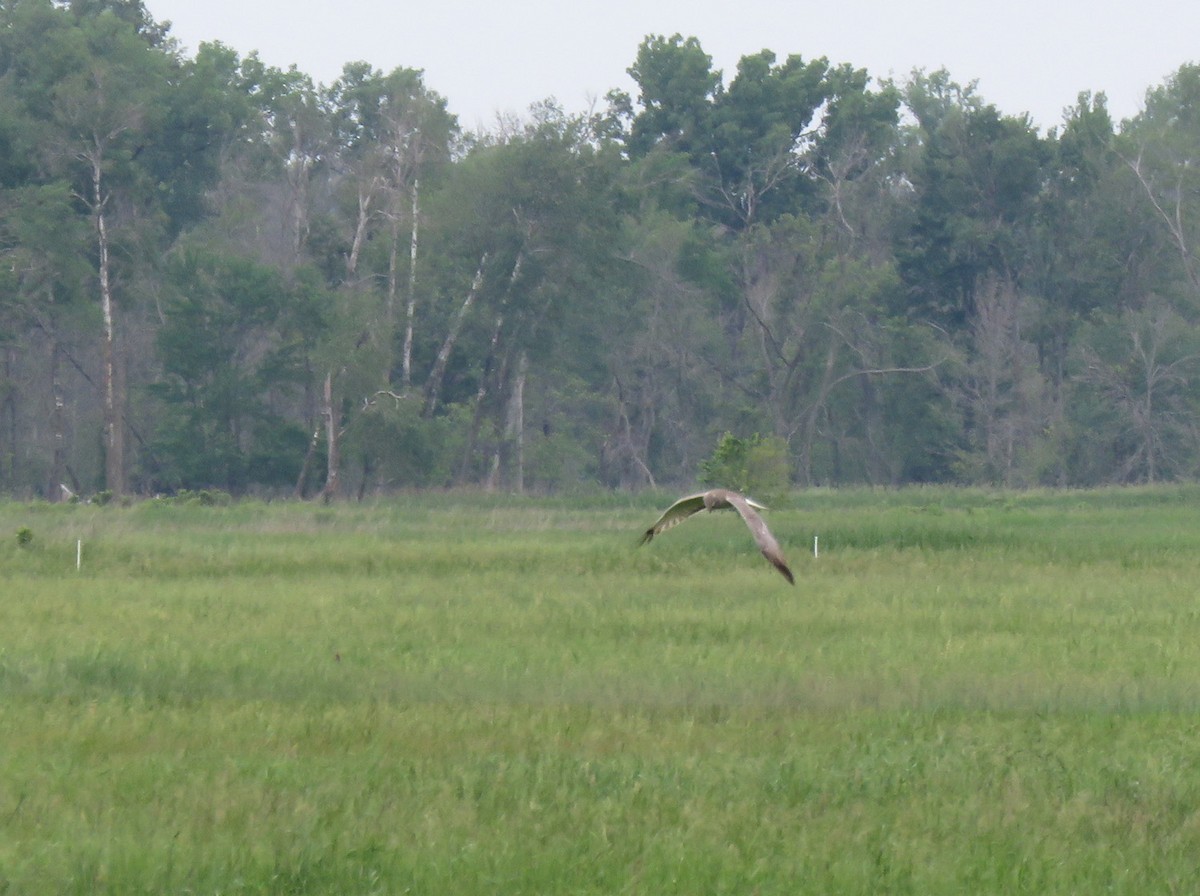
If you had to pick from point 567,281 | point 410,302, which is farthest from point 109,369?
point 567,281

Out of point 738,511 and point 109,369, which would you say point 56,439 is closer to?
point 109,369

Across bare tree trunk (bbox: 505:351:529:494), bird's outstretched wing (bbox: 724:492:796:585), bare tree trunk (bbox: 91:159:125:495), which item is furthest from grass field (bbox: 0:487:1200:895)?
bare tree trunk (bbox: 505:351:529:494)

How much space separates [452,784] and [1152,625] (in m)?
9.52

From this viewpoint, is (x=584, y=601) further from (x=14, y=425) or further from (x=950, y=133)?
(x=950, y=133)

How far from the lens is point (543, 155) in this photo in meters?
40.7

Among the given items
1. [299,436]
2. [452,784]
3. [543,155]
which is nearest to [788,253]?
[543,155]

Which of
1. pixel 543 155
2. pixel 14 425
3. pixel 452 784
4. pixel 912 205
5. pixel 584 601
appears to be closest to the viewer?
pixel 452 784

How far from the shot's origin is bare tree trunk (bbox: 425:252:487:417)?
138 feet

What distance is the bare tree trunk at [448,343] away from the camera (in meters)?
42.0

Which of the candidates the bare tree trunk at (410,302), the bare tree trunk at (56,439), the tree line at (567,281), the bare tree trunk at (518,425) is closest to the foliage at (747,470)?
the tree line at (567,281)

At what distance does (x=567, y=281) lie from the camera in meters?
42.5

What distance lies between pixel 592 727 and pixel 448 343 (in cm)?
3228

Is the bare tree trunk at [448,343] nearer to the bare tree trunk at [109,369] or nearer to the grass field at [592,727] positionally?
the bare tree trunk at [109,369]

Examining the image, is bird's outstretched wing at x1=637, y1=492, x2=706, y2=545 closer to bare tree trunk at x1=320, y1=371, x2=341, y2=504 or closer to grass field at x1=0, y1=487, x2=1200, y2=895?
grass field at x1=0, y1=487, x2=1200, y2=895
